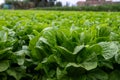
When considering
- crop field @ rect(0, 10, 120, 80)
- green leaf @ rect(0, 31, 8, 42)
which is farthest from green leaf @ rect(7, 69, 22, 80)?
green leaf @ rect(0, 31, 8, 42)

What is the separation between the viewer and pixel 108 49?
70.7 inches

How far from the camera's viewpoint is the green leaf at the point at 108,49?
1.75 m

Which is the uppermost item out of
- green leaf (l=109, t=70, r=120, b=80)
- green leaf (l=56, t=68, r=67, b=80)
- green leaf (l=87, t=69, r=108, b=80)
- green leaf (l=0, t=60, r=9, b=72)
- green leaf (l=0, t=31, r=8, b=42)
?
green leaf (l=0, t=31, r=8, b=42)

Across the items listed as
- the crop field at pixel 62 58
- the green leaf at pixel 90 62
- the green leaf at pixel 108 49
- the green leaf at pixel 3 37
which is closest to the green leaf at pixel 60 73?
the crop field at pixel 62 58

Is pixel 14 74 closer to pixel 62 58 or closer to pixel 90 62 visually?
pixel 62 58

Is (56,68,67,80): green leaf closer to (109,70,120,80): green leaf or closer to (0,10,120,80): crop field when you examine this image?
(0,10,120,80): crop field

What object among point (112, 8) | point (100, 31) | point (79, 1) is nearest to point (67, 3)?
point (79, 1)

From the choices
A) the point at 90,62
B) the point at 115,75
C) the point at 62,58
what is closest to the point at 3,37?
the point at 62,58

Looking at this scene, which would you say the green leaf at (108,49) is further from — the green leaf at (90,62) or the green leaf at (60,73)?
the green leaf at (60,73)

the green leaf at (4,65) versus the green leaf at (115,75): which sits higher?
the green leaf at (4,65)

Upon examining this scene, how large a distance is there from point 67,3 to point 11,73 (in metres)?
47.9

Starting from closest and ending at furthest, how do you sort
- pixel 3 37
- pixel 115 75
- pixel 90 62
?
pixel 90 62
pixel 115 75
pixel 3 37

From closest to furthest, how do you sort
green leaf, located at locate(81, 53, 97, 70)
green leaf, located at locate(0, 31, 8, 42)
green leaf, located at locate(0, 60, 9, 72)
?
green leaf, located at locate(81, 53, 97, 70) < green leaf, located at locate(0, 60, 9, 72) < green leaf, located at locate(0, 31, 8, 42)

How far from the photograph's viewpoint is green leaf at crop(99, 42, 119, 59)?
1.75 metres
